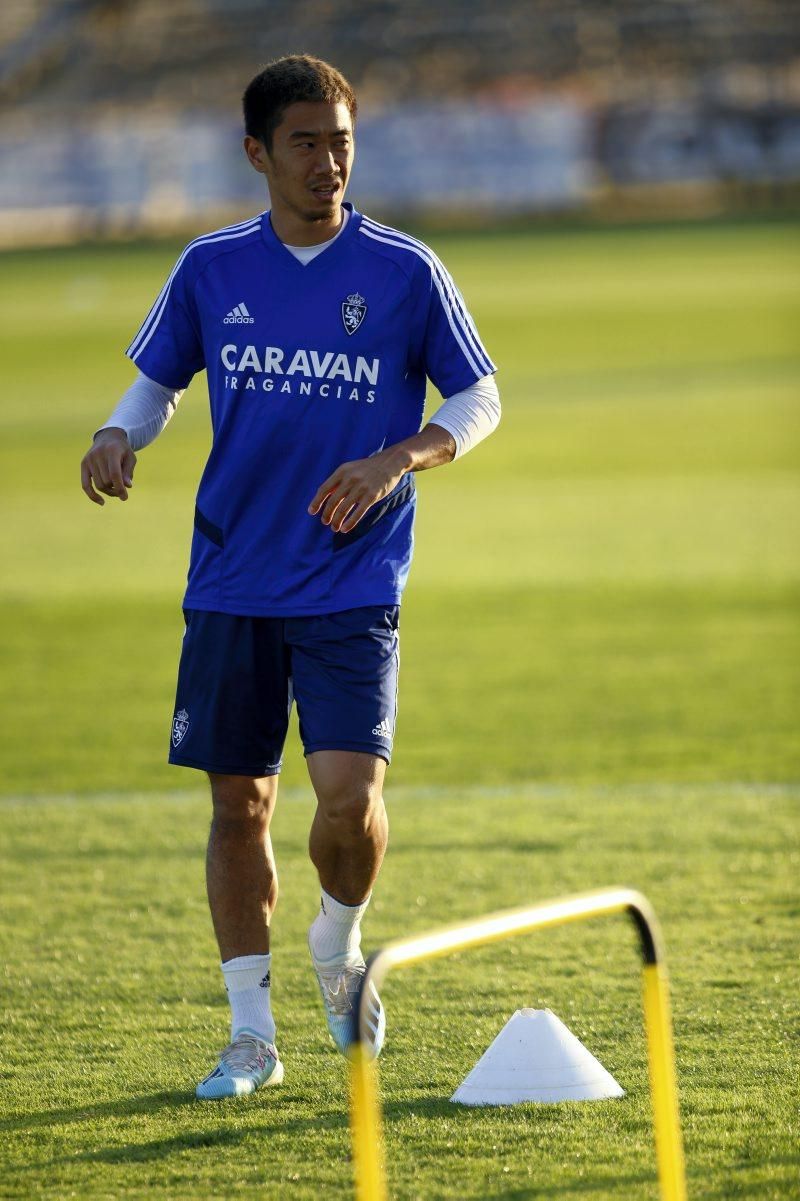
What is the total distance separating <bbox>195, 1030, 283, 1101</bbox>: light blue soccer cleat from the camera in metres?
4.23

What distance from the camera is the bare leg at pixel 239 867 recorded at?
14.7 feet

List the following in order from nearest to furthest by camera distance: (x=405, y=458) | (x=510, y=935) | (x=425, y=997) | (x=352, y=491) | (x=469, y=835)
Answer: (x=510, y=935), (x=352, y=491), (x=405, y=458), (x=425, y=997), (x=469, y=835)

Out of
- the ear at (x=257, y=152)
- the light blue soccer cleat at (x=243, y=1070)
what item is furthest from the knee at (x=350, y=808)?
the ear at (x=257, y=152)

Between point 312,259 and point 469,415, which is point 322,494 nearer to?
point 469,415

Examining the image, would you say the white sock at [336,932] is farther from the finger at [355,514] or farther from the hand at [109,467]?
the hand at [109,467]

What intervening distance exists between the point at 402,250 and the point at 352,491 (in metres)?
0.64

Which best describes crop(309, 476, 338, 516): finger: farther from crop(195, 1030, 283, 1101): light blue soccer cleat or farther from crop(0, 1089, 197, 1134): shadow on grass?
crop(0, 1089, 197, 1134): shadow on grass

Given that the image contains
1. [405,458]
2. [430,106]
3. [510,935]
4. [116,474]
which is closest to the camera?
[510,935]

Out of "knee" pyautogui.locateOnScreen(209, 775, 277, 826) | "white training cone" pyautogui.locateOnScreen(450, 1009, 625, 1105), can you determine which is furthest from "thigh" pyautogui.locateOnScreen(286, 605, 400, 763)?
"white training cone" pyautogui.locateOnScreen(450, 1009, 625, 1105)

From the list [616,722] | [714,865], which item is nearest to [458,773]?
[616,722]

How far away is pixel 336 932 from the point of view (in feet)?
14.7

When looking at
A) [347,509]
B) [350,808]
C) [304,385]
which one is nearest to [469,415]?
[304,385]

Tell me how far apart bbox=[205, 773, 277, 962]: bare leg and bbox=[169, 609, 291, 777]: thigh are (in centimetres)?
7

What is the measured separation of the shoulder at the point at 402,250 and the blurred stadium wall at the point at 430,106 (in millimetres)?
35374
